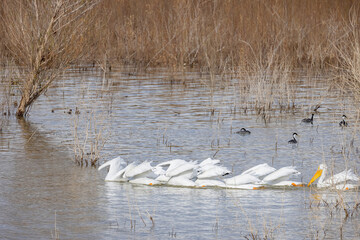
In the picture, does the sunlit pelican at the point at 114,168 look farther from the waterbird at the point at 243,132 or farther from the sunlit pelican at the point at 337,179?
the waterbird at the point at 243,132

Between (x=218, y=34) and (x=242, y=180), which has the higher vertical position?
(x=218, y=34)

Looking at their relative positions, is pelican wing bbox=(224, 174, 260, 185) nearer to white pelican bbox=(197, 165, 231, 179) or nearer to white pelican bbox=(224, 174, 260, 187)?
white pelican bbox=(224, 174, 260, 187)

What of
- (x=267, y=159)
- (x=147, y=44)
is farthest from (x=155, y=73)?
(x=267, y=159)

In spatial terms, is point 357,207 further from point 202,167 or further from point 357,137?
point 357,137

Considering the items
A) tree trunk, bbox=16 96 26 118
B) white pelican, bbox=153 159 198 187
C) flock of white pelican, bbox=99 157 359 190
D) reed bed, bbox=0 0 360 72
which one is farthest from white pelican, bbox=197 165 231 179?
reed bed, bbox=0 0 360 72

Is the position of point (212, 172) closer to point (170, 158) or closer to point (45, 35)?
point (170, 158)

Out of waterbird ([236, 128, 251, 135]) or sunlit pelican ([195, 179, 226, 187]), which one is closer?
sunlit pelican ([195, 179, 226, 187])

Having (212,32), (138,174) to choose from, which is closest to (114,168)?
(138,174)

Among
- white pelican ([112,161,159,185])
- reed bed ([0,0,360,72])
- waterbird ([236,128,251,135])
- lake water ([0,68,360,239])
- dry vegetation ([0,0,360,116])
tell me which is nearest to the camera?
lake water ([0,68,360,239])

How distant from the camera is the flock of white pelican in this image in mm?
8383

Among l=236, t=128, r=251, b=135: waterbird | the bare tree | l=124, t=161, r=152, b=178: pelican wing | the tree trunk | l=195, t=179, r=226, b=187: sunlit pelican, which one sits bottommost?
l=195, t=179, r=226, b=187: sunlit pelican

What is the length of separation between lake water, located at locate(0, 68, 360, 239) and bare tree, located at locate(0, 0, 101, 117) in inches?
39.5

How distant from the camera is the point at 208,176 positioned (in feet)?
28.0

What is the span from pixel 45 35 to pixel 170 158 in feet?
14.6
